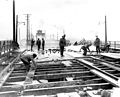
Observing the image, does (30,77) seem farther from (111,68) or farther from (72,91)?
(111,68)

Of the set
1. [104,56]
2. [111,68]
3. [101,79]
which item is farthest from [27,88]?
[104,56]

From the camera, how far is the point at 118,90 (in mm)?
6039

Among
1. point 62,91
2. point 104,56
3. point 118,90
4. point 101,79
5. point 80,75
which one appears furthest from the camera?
point 104,56

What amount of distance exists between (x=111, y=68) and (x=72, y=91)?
4778 millimetres

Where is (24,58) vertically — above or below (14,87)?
above

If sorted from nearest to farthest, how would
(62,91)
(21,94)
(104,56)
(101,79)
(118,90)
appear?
(118,90), (21,94), (62,91), (101,79), (104,56)

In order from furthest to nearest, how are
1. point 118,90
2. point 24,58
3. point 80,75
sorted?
point 24,58 < point 80,75 < point 118,90

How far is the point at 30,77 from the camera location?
29.3 feet

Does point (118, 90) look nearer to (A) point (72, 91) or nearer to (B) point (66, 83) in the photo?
(A) point (72, 91)

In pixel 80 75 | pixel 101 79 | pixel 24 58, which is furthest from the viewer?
pixel 24 58

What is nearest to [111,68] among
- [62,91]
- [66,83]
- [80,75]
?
[80,75]

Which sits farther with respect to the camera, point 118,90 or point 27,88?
point 27,88

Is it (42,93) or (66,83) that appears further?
(66,83)

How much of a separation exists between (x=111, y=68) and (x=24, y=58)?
15.1ft
